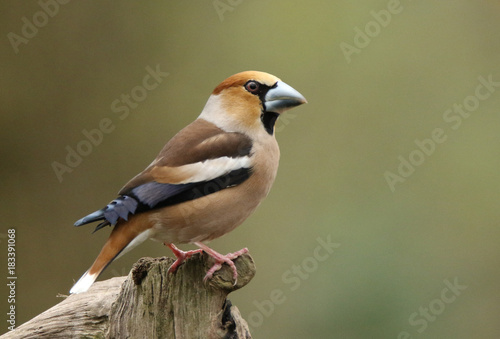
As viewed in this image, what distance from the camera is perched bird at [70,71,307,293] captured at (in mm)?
3064

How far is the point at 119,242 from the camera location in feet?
10.0

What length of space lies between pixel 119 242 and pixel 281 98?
42.3 inches

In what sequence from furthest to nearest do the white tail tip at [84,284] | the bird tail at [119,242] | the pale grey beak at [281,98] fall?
1. the pale grey beak at [281,98]
2. the bird tail at [119,242]
3. the white tail tip at [84,284]

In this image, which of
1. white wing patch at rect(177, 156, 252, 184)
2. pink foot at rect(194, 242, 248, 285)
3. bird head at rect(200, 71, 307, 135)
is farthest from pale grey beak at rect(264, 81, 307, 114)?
pink foot at rect(194, 242, 248, 285)

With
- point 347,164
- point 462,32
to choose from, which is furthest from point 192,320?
point 462,32

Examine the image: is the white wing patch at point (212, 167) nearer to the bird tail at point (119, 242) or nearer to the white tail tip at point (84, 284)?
the bird tail at point (119, 242)

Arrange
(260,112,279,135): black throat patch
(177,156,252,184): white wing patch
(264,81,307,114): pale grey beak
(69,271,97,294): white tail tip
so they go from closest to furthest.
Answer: (69,271,97,294): white tail tip < (177,156,252,184): white wing patch < (264,81,307,114): pale grey beak < (260,112,279,135): black throat patch

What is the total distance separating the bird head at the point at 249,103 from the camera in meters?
3.45

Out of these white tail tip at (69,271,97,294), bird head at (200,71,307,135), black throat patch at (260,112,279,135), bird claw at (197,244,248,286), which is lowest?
bird claw at (197,244,248,286)

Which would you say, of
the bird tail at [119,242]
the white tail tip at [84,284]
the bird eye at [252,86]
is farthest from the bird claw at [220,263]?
the bird eye at [252,86]

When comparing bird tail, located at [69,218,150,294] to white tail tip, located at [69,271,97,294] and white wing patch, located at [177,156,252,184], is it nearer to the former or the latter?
white tail tip, located at [69,271,97,294]

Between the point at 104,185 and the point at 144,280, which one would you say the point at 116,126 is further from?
the point at 144,280

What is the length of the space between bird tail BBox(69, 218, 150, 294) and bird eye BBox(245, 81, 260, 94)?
35.7 inches

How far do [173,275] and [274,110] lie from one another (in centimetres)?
99
